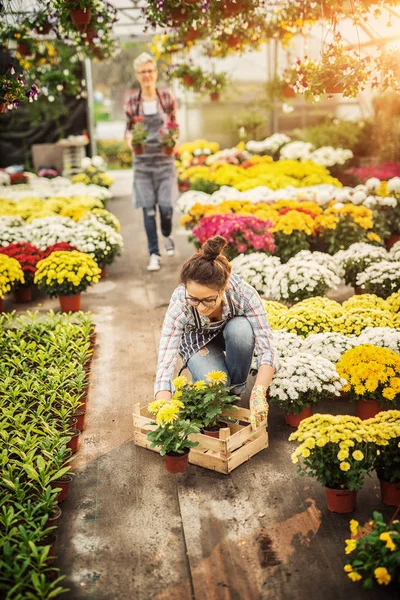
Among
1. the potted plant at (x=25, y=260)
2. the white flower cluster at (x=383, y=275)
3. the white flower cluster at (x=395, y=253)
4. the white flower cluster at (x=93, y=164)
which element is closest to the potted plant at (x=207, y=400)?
the white flower cluster at (x=383, y=275)

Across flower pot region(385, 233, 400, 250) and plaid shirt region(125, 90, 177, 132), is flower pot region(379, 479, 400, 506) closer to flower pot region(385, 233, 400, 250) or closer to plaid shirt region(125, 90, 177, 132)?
flower pot region(385, 233, 400, 250)

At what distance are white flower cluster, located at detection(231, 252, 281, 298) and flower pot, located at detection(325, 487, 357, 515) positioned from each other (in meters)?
2.58

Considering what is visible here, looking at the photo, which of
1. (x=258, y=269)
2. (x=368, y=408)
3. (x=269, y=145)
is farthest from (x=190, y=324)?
(x=269, y=145)

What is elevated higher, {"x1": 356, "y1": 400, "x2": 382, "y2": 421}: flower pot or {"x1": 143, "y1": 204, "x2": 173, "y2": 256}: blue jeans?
{"x1": 143, "y1": 204, "x2": 173, "y2": 256}: blue jeans

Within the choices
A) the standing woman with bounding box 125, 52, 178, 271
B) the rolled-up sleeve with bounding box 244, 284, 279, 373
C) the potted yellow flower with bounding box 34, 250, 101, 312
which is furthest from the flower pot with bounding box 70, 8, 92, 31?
the rolled-up sleeve with bounding box 244, 284, 279, 373

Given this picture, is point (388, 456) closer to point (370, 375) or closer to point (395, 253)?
point (370, 375)

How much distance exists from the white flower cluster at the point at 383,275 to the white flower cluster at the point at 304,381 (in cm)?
172

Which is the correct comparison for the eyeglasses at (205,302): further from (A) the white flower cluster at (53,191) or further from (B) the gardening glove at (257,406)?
(A) the white flower cluster at (53,191)

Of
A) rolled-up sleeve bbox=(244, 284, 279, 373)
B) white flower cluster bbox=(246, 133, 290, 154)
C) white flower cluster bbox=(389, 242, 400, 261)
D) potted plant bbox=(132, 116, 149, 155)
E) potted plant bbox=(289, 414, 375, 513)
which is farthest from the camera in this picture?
white flower cluster bbox=(246, 133, 290, 154)

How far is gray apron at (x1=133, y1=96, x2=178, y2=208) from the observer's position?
7047 mm

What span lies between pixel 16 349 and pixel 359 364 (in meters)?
2.46

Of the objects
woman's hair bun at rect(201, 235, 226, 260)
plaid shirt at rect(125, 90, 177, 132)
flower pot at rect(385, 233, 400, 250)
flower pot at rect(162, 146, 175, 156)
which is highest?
plaid shirt at rect(125, 90, 177, 132)

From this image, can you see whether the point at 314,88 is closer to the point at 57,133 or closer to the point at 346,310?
the point at 346,310

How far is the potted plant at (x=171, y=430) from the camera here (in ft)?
10.6
